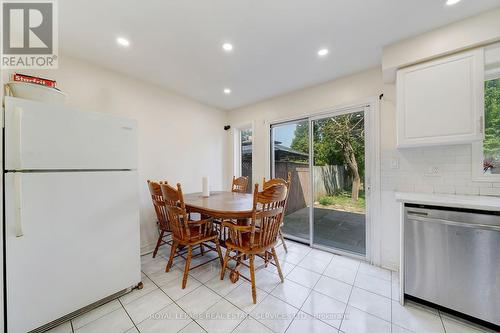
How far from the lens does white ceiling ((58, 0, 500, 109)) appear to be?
1.53 meters

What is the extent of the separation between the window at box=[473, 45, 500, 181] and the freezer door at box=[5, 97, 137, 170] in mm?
3438

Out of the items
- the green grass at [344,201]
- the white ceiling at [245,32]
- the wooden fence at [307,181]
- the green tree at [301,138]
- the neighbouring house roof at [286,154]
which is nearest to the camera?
the white ceiling at [245,32]

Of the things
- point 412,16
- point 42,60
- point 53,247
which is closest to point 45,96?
point 42,60

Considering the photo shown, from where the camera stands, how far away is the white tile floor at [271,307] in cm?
141

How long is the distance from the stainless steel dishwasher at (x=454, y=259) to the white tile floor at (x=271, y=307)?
0.18 m

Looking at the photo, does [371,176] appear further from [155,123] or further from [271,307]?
[155,123]

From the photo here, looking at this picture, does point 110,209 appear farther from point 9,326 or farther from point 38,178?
point 9,326

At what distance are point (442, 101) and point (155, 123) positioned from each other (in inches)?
141

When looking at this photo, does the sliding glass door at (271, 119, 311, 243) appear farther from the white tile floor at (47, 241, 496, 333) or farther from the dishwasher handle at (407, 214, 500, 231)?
the dishwasher handle at (407, 214, 500, 231)

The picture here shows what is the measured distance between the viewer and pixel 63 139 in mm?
1440

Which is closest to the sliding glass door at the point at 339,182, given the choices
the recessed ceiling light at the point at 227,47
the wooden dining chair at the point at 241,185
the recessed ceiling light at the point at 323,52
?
the recessed ceiling light at the point at 323,52

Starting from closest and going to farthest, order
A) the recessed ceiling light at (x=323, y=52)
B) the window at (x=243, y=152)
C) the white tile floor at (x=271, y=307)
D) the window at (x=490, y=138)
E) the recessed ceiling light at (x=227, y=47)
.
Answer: the white tile floor at (x=271, y=307) < the window at (x=490, y=138) < the recessed ceiling light at (x=227, y=47) < the recessed ceiling light at (x=323, y=52) < the window at (x=243, y=152)

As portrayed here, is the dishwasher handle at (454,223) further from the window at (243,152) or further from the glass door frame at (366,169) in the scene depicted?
the window at (243,152)

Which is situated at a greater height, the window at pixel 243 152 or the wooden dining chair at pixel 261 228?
the window at pixel 243 152
